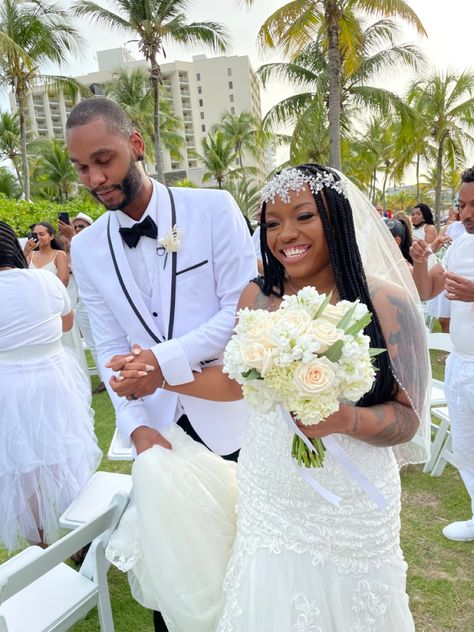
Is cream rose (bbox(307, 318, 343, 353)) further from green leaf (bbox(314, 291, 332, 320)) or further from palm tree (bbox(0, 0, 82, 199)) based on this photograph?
palm tree (bbox(0, 0, 82, 199))

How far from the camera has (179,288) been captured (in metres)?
2.34

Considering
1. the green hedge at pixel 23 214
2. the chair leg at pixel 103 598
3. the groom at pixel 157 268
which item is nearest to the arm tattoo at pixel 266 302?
the groom at pixel 157 268

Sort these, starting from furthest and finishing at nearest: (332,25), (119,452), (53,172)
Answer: (53,172) → (332,25) → (119,452)

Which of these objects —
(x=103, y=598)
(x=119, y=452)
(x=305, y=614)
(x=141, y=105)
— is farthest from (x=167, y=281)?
(x=141, y=105)

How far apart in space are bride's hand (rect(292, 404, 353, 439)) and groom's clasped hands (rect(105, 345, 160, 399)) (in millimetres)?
722

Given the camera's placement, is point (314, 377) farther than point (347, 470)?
No

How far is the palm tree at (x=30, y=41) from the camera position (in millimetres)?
19938

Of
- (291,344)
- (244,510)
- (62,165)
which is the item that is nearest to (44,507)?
(244,510)

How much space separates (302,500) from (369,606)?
44cm

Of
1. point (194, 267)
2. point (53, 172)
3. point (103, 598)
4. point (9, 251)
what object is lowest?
point (103, 598)

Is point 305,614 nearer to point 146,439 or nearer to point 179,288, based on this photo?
point 146,439

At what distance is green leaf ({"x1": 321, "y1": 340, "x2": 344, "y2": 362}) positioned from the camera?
1.44 m

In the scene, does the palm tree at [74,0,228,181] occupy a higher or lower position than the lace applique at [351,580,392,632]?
higher

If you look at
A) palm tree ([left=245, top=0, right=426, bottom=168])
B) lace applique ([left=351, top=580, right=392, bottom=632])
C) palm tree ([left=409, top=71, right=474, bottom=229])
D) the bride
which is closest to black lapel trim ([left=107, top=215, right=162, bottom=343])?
the bride
